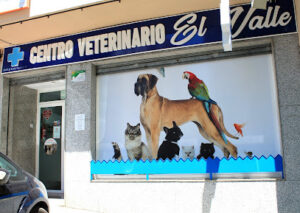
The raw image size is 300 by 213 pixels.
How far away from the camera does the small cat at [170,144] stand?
246 inches

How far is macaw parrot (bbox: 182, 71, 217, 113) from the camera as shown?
6181mm

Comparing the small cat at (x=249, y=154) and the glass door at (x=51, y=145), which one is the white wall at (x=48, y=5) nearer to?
the glass door at (x=51, y=145)

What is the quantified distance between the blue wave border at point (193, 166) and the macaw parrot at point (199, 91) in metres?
0.75

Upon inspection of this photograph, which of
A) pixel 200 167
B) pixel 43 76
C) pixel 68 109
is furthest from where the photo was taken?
pixel 43 76

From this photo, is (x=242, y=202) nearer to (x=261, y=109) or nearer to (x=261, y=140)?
(x=261, y=140)

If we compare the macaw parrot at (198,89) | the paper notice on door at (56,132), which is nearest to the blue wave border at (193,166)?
the macaw parrot at (198,89)

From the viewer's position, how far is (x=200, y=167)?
18.8ft

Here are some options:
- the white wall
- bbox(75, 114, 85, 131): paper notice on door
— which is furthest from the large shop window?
the white wall

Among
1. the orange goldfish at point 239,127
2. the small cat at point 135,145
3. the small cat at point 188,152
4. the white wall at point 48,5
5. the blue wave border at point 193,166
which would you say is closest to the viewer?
the blue wave border at point 193,166

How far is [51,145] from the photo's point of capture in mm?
8227

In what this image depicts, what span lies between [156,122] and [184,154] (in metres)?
0.90

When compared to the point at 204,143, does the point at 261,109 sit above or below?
above

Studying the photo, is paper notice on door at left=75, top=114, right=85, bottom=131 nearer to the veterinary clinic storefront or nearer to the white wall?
the veterinary clinic storefront

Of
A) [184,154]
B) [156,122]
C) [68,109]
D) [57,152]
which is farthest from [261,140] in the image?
[57,152]
